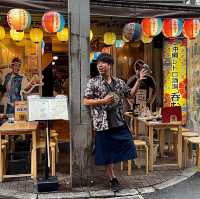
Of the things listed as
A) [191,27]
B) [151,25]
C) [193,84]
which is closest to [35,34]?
[151,25]

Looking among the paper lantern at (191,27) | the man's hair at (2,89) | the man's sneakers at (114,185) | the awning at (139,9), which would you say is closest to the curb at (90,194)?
the man's sneakers at (114,185)

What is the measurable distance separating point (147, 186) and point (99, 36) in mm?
6203

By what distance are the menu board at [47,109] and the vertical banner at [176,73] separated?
4.96 meters

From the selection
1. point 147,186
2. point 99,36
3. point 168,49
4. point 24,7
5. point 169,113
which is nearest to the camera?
point 147,186

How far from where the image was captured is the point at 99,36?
1265 cm

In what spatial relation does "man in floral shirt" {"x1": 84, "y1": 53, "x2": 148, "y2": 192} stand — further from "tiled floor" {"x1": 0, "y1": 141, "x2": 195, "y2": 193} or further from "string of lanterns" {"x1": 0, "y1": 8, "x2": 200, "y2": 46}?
"string of lanterns" {"x1": 0, "y1": 8, "x2": 200, "y2": 46}

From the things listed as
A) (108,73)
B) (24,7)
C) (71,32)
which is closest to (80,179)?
(108,73)

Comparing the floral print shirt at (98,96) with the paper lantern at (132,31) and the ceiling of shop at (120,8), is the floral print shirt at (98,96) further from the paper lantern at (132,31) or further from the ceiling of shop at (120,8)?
the paper lantern at (132,31)

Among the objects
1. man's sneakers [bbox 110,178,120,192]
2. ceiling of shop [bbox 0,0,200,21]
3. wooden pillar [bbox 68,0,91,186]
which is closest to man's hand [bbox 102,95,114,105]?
wooden pillar [bbox 68,0,91,186]

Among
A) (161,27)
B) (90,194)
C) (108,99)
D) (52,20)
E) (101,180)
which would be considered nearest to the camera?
(108,99)

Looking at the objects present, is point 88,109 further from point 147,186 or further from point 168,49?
point 168,49

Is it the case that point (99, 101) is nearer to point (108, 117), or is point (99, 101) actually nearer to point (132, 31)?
point (108, 117)

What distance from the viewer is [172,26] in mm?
8938

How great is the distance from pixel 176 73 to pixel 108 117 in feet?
16.1
